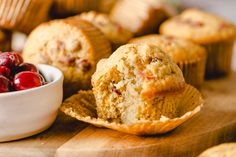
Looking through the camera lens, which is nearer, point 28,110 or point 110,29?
point 28,110

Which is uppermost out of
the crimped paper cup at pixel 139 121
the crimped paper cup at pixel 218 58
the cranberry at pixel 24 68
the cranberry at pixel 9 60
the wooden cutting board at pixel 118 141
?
the cranberry at pixel 9 60

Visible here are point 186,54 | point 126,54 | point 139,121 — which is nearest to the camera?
point 139,121

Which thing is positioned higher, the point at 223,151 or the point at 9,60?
the point at 9,60

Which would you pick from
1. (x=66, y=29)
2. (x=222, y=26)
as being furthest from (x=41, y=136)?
(x=222, y=26)

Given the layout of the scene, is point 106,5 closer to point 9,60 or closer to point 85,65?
point 85,65

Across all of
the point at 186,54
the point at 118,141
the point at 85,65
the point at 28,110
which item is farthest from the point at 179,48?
the point at 28,110

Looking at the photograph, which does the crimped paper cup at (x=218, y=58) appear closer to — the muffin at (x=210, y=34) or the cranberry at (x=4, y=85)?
the muffin at (x=210, y=34)

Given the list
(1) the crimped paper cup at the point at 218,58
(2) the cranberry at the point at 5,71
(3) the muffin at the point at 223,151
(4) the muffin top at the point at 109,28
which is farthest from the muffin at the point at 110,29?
(3) the muffin at the point at 223,151

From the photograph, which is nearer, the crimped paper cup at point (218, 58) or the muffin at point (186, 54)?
the muffin at point (186, 54)
